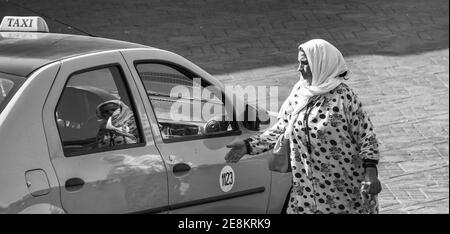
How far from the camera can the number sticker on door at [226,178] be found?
231 inches

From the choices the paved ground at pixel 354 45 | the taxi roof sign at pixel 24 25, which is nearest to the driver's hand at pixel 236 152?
the taxi roof sign at pixel 24 25

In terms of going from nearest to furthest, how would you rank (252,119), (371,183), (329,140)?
(371,183) < (329,140) < (252,119)

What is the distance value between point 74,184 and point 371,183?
5.20 ft

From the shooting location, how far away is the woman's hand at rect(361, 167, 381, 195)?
201 inches

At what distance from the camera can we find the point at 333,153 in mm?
5246

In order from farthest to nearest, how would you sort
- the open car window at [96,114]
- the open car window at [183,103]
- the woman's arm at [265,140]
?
the open car window at [183,103] < the woman's arm at [265,140] < the open car window at [96,114]

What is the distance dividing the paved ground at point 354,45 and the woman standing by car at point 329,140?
2325mm

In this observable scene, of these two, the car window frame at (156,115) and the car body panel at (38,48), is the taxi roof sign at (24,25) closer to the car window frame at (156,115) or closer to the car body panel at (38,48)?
the car body panel at (38,48)

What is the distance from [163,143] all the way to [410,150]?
4060 millimetres

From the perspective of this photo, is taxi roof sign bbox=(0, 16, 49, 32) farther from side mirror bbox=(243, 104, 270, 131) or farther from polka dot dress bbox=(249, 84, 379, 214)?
polka dot dress bbox=(249, 84, 379, 214)

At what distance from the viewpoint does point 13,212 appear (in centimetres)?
473

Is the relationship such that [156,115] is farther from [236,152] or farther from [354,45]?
[354,45]

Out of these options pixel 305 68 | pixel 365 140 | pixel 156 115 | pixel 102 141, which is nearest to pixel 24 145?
pixel 102 141
